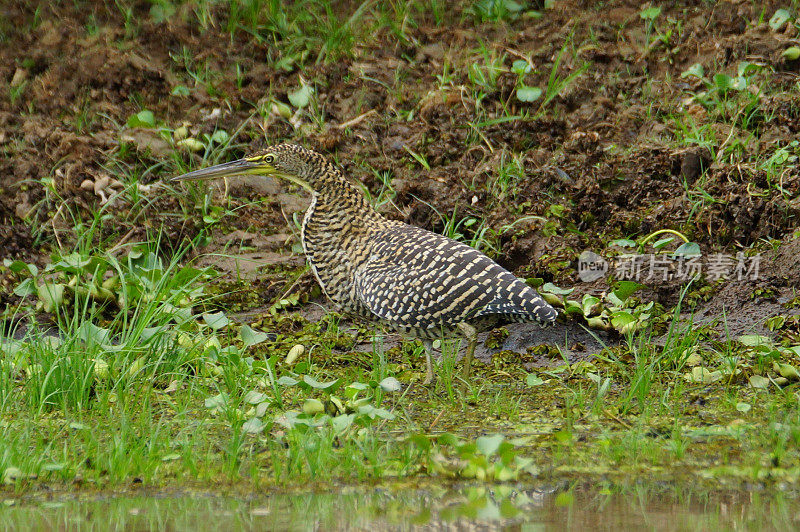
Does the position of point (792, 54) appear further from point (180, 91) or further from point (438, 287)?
point (180, 91)

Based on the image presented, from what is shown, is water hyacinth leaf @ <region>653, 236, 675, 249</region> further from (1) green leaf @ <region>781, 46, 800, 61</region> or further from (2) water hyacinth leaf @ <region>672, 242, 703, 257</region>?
(1) green leaf @ <region>781, 46, 800, 61</region>

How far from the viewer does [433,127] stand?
27.9ft

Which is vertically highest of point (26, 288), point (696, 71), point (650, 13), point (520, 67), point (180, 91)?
point (650, 13)

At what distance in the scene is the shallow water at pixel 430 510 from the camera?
12.7ft

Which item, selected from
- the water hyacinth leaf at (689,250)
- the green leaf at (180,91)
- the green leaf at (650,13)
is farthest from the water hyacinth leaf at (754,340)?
the green leaf at (180,91)

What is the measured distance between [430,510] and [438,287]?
6.24ft

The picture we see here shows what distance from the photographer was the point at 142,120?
8.73m

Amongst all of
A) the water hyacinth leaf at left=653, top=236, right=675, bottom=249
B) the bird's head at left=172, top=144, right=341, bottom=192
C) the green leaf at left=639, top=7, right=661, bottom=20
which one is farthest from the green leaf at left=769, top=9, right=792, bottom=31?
the bird's head at left=172, top=144, right=341, bottom=192

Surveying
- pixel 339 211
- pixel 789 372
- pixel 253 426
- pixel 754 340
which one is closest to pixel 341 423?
pixel 253 426

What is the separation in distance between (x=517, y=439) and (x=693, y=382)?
1.43 metres

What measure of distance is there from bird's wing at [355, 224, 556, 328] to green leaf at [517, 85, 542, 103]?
2763mm

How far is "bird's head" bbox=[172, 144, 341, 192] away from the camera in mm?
6395

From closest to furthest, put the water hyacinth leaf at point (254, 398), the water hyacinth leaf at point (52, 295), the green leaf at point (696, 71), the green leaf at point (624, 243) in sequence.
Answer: the water hyacinth leaf at point (254, 398) < the water hyacinth leaf at point (52, 295) < the green leaf at point (624, 243) < the green leaf at point (696, 71)

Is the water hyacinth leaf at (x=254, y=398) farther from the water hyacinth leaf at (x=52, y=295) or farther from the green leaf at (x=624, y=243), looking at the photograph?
the green leaf at (x=624, y=243)
